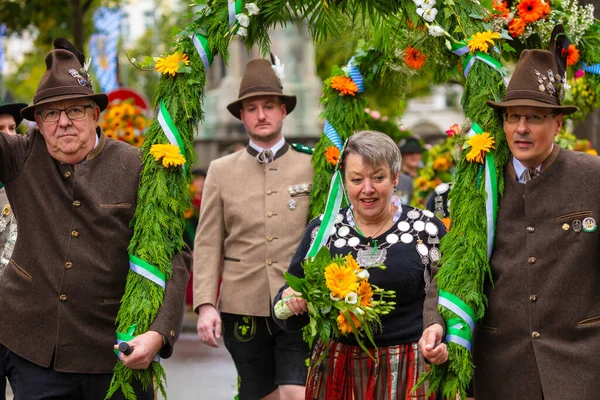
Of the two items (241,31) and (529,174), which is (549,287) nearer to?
(529,174)

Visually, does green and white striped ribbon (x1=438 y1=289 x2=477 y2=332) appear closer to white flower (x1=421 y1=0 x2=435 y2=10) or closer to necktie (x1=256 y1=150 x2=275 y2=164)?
white flower (x1=421 y1=0 x2=435 y2=10)

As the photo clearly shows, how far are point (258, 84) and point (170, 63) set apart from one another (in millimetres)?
1643

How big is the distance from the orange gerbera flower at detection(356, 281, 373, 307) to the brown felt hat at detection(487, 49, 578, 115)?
1002 mm

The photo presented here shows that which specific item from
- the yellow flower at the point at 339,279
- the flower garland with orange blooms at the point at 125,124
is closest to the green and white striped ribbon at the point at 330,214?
the yellow flower at the point at 339,279

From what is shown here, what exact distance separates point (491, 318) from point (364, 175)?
0.88 meters

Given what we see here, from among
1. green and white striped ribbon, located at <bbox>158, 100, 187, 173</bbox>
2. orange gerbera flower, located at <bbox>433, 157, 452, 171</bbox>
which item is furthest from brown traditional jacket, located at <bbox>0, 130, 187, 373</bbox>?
orange gerbera flower, located at <bbox>433, 157, 452, 171</bbox>

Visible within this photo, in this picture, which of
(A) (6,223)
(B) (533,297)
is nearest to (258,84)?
(A) (6,223)

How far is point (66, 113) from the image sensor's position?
16.1 feet

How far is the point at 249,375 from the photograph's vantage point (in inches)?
253

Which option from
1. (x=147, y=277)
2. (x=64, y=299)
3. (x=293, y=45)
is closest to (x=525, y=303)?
(x=147, y=277)

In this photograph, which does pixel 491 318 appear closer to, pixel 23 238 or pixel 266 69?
pixel 23 238

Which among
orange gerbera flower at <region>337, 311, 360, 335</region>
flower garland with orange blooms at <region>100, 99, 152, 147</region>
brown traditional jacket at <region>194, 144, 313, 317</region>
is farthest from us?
flower garland with orange blooms at <region>100, 99, 152, 147</region>

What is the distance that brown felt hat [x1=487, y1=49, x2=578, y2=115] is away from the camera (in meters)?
4.48

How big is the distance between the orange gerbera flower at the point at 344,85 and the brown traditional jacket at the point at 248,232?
0.59m
